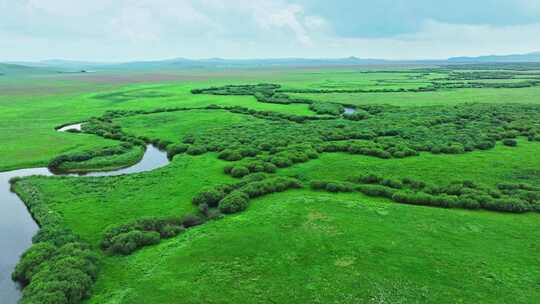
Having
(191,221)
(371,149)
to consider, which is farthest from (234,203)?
(371,149)

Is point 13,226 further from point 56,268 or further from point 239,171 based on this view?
point 239,171

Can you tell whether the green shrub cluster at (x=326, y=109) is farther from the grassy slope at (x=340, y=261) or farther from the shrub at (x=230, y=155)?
the grassy slope at (x=340, y=261)

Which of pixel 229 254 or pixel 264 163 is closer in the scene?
pixel 229 254

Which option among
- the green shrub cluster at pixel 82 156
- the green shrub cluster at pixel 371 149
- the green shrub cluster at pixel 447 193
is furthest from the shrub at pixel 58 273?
the green shrub cluster at pixel 371 149

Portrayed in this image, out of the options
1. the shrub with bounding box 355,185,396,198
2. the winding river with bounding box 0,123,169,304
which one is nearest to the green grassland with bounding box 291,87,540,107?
the shrub with bounding box 355,185,396,198

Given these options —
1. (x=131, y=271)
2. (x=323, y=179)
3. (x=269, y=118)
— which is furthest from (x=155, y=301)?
(x=269, y=118)

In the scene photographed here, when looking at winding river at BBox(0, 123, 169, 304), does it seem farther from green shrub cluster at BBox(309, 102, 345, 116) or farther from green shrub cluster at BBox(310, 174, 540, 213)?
green shrub cluster at BBox(309, 102, 345, 116)

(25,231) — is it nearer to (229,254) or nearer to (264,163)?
(229,254)
